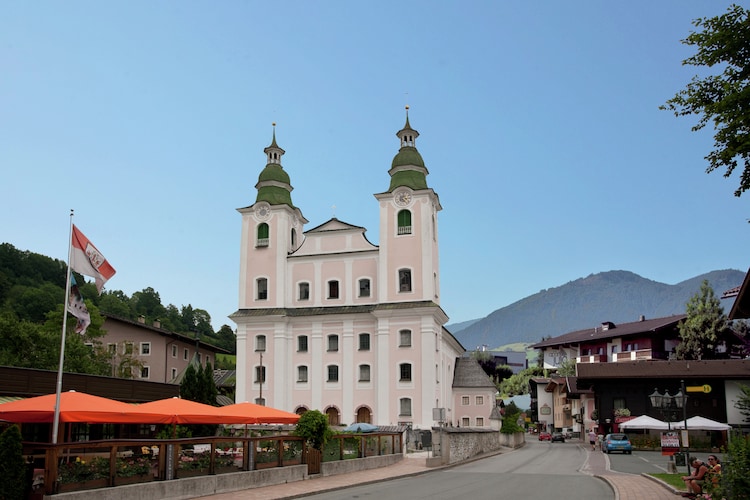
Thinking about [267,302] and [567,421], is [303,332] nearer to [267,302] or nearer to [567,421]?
[267,302]

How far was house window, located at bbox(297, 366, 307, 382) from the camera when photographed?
56.4 meters

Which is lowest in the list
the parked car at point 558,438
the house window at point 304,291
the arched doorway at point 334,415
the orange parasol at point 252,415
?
the parked car at point 558,438

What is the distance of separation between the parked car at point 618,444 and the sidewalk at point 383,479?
42.3 ft

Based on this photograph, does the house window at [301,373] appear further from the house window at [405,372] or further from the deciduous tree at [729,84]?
the deciduous tree at [729,84]

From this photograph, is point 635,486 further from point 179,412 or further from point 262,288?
point 262,288

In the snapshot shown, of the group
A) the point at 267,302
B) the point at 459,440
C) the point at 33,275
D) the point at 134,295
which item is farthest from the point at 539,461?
the point at 134,295

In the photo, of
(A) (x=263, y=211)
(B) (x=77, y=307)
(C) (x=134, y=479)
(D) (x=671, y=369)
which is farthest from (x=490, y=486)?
(A) (x=263, y=211)

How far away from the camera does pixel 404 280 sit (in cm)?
5503

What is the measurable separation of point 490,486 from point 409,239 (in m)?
33.7

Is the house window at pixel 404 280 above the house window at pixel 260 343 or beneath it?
above

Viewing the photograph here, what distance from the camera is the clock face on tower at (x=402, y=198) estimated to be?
56188mm

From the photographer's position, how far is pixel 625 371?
178 ft

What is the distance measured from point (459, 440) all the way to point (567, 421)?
185 ft

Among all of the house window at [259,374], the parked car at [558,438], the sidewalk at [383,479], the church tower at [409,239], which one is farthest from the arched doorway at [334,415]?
the parked car at [558,438]
